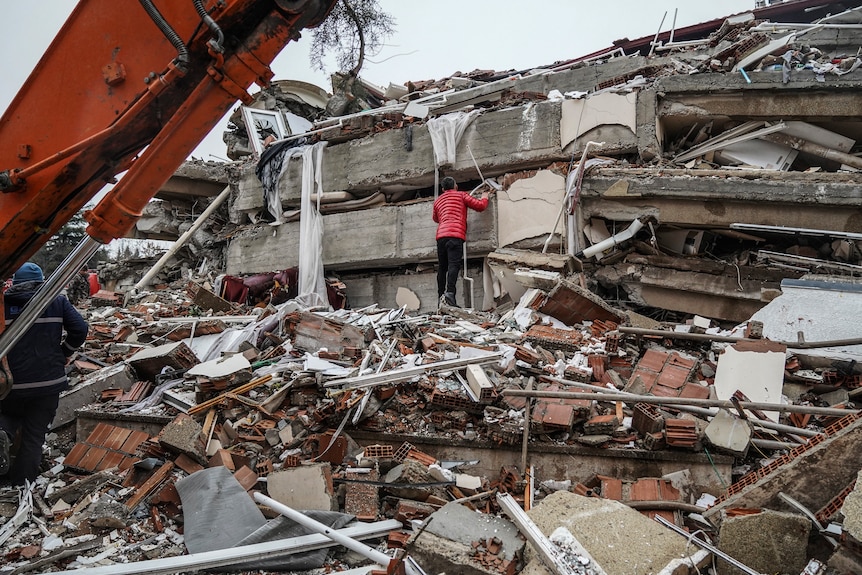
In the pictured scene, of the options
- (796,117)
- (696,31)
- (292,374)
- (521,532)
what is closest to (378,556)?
(521,532)

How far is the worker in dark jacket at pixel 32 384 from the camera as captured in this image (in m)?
4.11

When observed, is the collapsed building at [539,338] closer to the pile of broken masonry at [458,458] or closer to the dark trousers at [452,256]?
the pile of broken masonry at [458,458]

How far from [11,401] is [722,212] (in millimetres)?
7537

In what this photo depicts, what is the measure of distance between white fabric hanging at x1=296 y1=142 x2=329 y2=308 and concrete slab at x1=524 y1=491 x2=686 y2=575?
6.52 m

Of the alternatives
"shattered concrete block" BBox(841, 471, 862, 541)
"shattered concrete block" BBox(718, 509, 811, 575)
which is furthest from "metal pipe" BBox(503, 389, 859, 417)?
"shattered concrete block" BBox(841, 471, 862, 541)

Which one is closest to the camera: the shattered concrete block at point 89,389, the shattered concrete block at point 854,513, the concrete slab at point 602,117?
the shattered concrete block at point 854,513

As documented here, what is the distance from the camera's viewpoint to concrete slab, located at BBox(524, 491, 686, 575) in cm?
Answer: 279

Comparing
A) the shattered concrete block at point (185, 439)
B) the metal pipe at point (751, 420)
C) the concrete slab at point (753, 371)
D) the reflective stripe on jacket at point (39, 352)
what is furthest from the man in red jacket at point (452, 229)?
the reflective stripe on jacket at point (39, 352)

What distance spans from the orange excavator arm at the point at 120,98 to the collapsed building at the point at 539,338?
6.81 ft

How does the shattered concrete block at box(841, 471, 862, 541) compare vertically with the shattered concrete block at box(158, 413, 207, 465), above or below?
above

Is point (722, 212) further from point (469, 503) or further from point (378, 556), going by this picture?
point (378, 556)

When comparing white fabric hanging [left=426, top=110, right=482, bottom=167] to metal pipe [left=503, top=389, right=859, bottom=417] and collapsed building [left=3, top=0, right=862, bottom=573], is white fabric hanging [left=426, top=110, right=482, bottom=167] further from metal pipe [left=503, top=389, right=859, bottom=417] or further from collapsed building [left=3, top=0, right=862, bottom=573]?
metal pipe [left=503, top=389, right=859, bottom=417]

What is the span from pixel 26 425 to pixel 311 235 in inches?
240

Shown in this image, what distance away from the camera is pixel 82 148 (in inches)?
95.3
